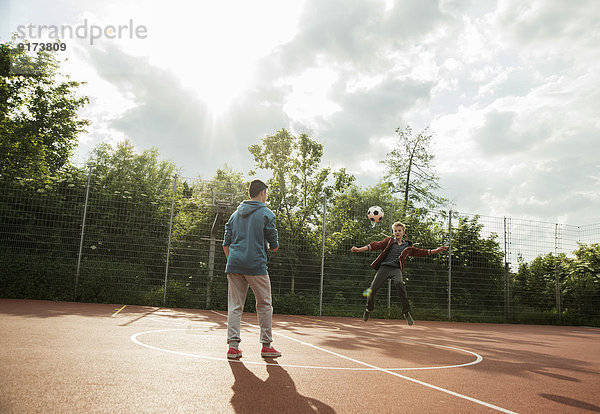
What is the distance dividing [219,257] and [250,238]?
283 inches

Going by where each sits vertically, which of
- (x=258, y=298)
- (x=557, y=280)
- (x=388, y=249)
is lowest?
A: (x=258, y=298)

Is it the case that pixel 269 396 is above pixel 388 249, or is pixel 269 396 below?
below

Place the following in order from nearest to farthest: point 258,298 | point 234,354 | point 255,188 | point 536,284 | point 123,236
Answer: point 234,354
point 258,298
point 255,188
point 123,236
point 536,284

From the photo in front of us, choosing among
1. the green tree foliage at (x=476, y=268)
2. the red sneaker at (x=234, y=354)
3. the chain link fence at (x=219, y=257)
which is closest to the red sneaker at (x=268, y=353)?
the red sneaker at (x=234, y=354)

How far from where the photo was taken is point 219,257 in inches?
434

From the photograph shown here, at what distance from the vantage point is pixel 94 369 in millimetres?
2953

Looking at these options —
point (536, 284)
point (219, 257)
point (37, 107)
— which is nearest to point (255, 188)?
point (219, 257)

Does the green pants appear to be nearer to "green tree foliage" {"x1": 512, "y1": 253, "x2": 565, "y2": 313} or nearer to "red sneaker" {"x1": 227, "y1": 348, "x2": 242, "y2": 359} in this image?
"red sneaker" {"x1": 227, "y1": 348, "x2": 242, "y2": 359}

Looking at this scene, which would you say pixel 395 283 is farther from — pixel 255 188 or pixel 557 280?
pixel 557 280

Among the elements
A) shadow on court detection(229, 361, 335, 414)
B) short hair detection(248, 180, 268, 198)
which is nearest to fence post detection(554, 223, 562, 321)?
short hair detection(248, 180, 268, 198)

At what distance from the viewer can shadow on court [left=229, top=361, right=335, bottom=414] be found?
2.33 meters

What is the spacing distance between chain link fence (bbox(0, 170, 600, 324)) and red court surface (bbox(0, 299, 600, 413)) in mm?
5494

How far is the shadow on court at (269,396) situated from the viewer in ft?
7.64

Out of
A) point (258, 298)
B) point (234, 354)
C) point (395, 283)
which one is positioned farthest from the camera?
point (395, 283)
